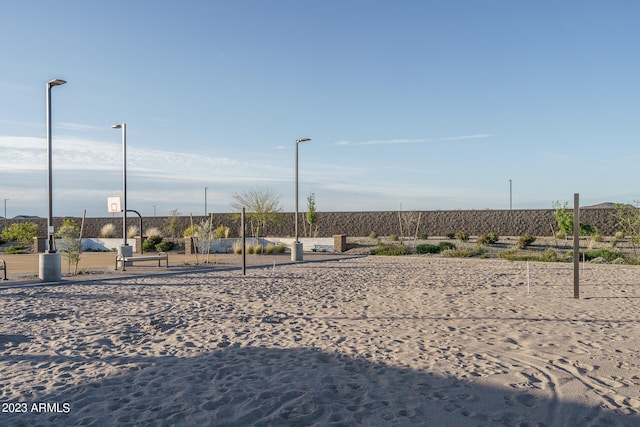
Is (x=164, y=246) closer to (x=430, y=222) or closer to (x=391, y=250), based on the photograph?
(x=391, y=250)

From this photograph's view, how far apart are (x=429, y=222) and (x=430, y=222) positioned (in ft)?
0.25

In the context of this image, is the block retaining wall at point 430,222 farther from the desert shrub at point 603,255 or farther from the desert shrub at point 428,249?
the desert shrub at point 603,255

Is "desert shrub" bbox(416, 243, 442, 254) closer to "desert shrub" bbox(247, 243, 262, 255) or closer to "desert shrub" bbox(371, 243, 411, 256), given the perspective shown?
"desert shrub" bbox(371, 243, 411, 256)

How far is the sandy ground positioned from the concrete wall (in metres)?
26.9

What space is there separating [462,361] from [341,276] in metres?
10.5

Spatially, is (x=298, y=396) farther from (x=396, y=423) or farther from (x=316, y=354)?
(x=316, y=354)

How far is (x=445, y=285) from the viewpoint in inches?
565

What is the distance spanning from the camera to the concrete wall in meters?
39.1

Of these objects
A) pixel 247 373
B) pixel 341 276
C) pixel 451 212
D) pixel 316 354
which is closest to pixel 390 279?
pixel 341 276

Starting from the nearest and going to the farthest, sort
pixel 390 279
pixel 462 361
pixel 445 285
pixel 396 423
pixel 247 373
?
pixel 396 423, pixel 247 373, pixel 462 361, pixel 445 285, pixel 390 279

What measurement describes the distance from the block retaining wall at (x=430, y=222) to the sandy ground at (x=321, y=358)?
2706 cm

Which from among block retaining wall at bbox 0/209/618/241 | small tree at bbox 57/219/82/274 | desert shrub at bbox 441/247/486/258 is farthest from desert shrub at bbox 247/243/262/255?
small tree at bbox 57/219/82/274

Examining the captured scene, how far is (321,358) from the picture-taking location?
21.9ft

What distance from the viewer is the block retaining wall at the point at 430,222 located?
1539 inches
